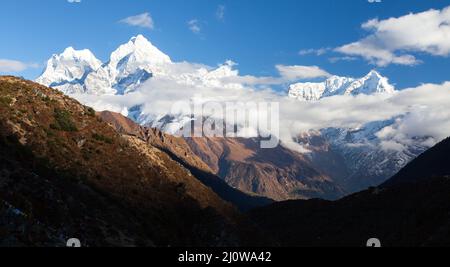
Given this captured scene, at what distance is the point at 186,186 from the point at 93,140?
22167 millimetres

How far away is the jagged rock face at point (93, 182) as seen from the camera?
72.4 m

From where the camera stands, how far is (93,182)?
94.6m

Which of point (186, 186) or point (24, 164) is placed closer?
point (24, 164)

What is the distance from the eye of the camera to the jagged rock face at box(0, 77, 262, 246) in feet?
238

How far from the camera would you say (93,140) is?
108625 mm

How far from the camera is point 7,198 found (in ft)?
194

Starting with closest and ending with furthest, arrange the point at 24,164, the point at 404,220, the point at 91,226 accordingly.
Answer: the point at 91,226 → the point at 24,164 → the point at 404,220

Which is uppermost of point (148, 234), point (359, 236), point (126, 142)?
point (126, 142)

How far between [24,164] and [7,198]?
2531cm
